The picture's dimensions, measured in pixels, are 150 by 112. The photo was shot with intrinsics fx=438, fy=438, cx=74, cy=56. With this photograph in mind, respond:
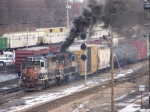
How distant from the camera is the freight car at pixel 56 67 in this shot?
33188mm

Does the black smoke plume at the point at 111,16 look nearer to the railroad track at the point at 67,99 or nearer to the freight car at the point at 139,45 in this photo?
the railroad track at the point at 67,99

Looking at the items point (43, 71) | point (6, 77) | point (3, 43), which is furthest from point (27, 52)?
point (3, 43)

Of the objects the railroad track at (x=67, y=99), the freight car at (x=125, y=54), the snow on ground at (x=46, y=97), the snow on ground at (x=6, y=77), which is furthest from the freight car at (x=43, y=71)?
the freight car at (x=125, y=54)

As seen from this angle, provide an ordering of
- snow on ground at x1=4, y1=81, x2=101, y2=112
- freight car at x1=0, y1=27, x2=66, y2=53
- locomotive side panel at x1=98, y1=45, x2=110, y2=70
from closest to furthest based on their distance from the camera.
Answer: snow on ground at x1=4, y1=81, x2=101, y2=112
locomotive side panel at x1=98, y1=45, x2=110, y2=70
freight car at x1=0, y1=27, x2=66, y2=53

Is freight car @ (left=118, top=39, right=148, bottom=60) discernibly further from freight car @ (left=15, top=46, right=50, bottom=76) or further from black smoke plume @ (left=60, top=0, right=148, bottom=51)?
black smoke plume @ (left=60, top=0, right=148, bottom=51)

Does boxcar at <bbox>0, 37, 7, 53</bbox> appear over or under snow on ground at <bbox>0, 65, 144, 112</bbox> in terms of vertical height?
over

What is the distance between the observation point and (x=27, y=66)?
109 feet

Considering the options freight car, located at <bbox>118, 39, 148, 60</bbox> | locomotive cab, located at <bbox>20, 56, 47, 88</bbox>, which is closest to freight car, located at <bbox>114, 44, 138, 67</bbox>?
freight car, located at <bbox>118, 39, 148, 60</bbox>

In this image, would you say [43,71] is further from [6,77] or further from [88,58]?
Result: [6,77]

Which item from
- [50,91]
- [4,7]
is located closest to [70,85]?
[50,91]

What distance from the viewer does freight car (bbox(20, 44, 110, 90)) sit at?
33.2 meters

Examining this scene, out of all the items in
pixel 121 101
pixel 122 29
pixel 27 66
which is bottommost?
pixel 121 101

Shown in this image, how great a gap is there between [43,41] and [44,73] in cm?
2744

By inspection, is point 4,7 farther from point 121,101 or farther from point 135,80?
point 121,101
